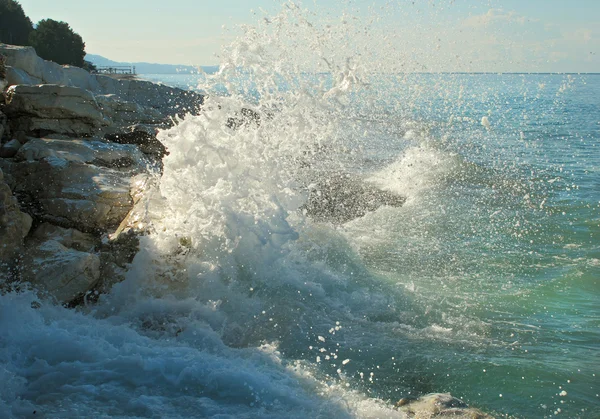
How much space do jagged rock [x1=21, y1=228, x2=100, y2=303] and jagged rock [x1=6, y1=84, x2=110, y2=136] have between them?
167 inches

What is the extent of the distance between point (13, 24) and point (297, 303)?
146 ft

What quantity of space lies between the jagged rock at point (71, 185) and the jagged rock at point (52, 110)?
1356mm

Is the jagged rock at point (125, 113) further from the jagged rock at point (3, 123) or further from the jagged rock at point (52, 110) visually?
the jagged rock at point (3, 123)

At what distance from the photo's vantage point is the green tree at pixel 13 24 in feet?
134

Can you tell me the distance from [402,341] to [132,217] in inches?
153

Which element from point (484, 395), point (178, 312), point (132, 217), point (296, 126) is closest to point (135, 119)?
point (296, 126)

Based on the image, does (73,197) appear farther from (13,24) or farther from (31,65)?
(13,24)

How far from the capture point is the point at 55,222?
689 centimetres

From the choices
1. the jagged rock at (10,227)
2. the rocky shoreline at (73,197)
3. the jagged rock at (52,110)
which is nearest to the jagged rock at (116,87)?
the rocky shoreline at (73,197)

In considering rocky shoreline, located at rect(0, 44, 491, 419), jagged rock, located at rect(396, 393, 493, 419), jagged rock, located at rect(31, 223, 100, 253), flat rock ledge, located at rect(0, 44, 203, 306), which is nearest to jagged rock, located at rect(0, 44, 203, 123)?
rocky shoreline, located at rect(0, 44, 491, 419)

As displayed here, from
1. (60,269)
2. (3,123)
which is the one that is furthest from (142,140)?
(60,269)

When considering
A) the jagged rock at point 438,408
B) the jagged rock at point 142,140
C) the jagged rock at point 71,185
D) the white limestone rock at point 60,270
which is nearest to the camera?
the jagged rock at point 438,408

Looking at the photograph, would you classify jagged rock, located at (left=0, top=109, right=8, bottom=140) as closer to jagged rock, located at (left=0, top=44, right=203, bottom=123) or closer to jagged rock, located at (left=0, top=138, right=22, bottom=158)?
jagged rock, located at (left=0, top=138, right=22, bottom=158)

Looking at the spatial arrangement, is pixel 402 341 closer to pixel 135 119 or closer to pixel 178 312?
A: pixel 178 312
